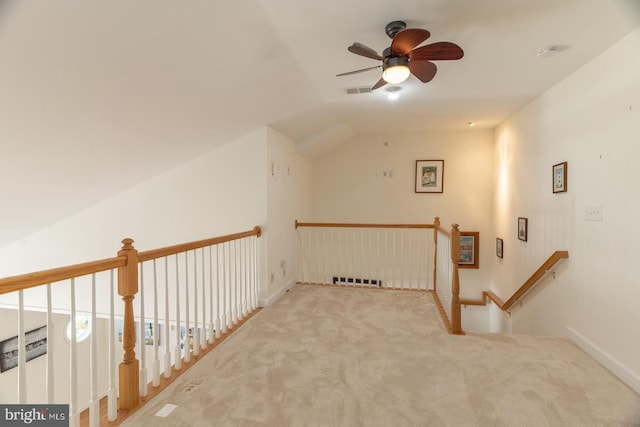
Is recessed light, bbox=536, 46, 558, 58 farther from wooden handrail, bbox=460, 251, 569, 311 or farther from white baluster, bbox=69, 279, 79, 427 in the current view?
white baluster, bbox=69, 279, 79, 427

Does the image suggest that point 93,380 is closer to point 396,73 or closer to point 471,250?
point 396,73

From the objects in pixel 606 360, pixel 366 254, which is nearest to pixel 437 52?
pixel 606 360

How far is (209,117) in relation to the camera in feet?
10.2

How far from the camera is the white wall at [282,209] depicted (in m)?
3.96

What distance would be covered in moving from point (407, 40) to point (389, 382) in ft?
7.52

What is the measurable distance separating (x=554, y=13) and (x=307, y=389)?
297cm

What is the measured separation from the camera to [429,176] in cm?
545

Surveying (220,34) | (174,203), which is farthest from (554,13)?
(174,203)

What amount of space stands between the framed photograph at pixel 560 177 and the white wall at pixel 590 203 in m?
0.07

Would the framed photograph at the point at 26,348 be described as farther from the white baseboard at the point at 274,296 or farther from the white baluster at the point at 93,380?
the white baluster at the point at 93,380

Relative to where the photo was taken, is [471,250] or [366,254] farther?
[366,254]

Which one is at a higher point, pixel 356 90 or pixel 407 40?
pixel 356 90

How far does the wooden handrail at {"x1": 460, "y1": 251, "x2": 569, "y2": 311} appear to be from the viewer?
2995 mm

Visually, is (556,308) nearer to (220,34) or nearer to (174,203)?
(220,34)
